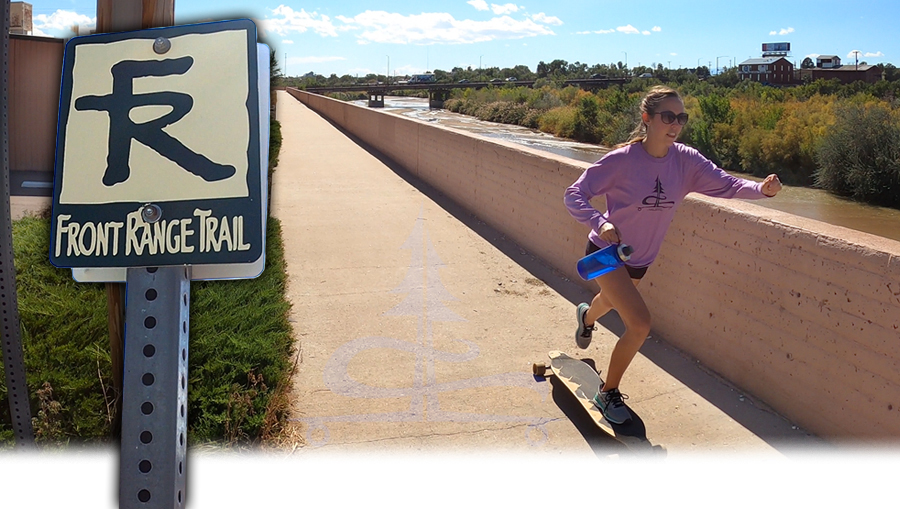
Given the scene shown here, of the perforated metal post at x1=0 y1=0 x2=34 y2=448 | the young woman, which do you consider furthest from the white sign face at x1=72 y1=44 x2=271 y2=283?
the young woman

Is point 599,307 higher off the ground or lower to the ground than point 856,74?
lower

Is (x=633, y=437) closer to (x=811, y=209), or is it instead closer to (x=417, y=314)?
(x=417, y=314)

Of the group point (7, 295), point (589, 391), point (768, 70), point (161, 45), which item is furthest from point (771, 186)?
point (768, 70)

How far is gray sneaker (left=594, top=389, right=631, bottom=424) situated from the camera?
3.80 m

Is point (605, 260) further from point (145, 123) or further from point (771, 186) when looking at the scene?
point (145, 123)

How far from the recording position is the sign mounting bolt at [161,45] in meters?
1.60

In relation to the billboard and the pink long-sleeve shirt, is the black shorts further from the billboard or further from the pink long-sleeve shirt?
the billboard

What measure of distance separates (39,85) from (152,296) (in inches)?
658

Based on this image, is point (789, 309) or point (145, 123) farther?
point (789, 309)

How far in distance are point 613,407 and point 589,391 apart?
16.1 inches

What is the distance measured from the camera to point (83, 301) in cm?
541

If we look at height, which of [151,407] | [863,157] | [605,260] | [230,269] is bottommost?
[151,407]

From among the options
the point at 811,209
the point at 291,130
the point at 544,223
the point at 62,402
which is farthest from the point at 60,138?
the point at 291,130

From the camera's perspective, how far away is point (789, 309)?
4031mm
